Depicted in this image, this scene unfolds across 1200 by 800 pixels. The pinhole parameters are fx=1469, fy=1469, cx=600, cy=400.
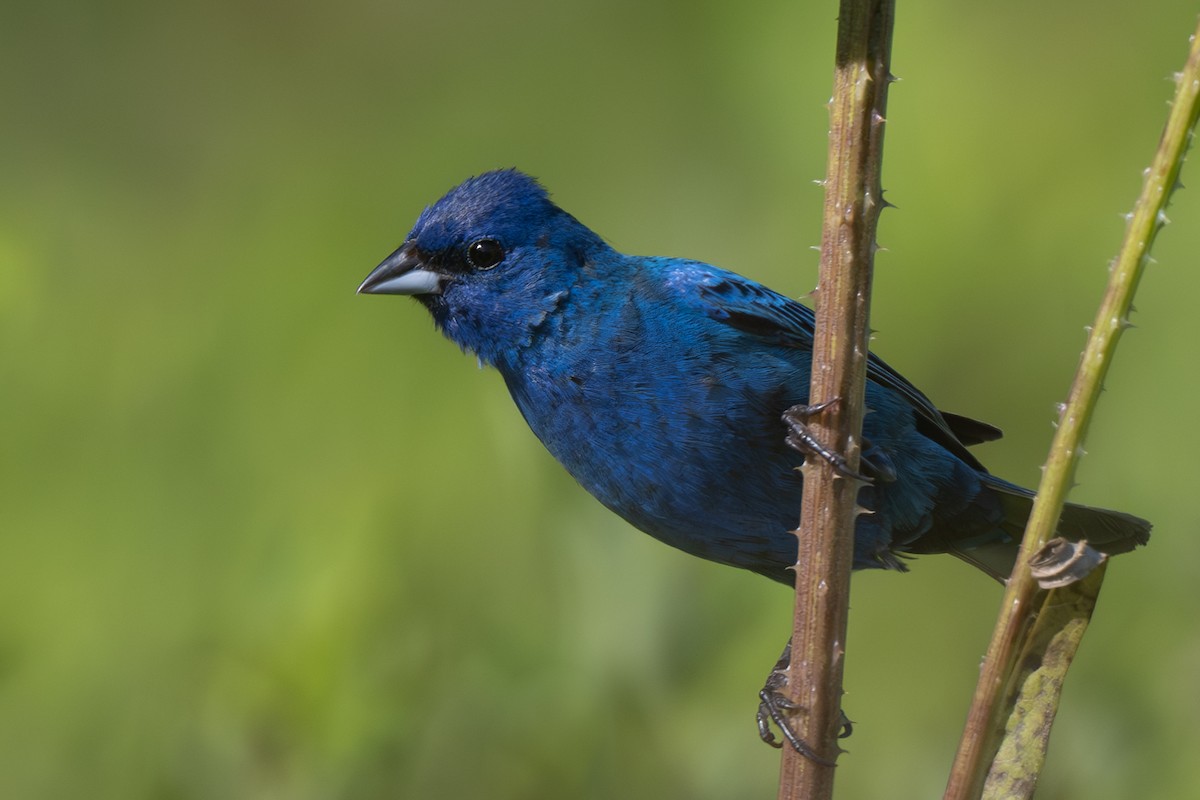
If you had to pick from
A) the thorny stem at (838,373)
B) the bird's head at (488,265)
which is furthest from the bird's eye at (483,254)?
the thorny stem at (838,373)

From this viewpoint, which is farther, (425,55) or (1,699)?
(425,55)

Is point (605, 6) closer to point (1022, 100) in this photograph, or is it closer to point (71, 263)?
point (1022, 100)

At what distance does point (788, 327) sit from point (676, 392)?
349 mm

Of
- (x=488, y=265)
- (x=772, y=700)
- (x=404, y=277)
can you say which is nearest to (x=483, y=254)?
(x=488, y=265)

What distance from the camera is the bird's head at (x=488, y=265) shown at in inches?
114

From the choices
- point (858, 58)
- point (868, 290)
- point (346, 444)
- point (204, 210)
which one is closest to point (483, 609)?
point (346, 444)

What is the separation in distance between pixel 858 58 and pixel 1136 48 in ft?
9.70

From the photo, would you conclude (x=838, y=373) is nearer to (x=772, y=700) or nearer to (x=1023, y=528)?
(x=772, y=700)

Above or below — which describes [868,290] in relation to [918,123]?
below

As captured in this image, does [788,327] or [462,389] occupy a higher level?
[788,327]

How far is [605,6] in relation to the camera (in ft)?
15.5

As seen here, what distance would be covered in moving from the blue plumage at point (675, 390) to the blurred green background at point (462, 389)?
19 centimetres

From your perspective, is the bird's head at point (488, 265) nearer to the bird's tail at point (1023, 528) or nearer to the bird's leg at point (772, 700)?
the bird's leg at point (772, 700)

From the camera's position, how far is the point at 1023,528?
3.23m
